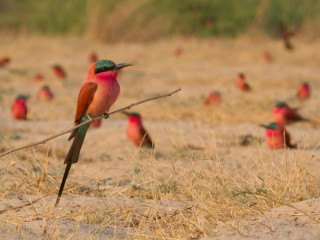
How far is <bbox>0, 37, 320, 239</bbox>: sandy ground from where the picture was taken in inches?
102

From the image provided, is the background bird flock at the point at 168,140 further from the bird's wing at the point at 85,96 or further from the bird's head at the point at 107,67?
the bird's head at the point at 107,67

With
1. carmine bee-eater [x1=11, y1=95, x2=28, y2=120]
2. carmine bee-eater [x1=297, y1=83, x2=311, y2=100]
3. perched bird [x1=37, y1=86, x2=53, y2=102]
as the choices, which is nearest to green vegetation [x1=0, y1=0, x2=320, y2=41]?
perched bird [x1=37, y1=86, x2=53, y2=102]

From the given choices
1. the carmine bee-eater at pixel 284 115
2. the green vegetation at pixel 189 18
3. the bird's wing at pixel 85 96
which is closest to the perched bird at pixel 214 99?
the carmine bee-eater at pixel 284 115

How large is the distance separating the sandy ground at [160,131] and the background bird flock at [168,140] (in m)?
0.02

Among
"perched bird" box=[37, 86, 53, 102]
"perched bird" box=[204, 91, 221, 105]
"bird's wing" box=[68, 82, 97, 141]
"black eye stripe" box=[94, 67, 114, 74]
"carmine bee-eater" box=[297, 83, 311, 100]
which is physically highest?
"black eye stripe" box=[94, 67, 114, 74]

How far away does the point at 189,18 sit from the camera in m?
16.4

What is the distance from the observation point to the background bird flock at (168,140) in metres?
2.72

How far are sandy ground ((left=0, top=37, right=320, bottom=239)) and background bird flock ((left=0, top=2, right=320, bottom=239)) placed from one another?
0.06 ft

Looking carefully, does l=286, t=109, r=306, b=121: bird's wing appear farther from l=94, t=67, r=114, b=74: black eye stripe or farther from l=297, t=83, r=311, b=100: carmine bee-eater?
l=94, t=67, r=114, b=74: black eye stripe

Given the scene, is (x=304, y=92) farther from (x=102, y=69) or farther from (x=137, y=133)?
(x=102, y=69)

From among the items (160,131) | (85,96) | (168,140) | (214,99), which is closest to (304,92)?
(214,99)

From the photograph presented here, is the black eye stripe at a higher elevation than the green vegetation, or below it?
higher

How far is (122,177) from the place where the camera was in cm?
374

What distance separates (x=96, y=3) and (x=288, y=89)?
8092mm
